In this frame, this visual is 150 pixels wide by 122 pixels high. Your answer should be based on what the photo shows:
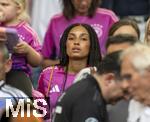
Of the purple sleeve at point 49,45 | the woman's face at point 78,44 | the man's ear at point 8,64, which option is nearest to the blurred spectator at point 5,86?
the man's ear at point 8,64

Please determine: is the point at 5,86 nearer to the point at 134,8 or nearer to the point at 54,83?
the point at 54,83

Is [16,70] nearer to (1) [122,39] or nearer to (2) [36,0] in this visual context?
(1) [122,39]

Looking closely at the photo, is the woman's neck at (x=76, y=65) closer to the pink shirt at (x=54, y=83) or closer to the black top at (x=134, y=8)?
the pink shirt at (x=54, y=83)

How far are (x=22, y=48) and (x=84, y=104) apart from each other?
1.15 m

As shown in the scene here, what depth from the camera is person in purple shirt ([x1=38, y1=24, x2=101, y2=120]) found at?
5918 millimetres

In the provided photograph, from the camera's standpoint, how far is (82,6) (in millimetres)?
6656

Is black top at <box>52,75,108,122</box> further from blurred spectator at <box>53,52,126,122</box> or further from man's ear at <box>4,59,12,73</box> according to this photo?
man's ear at <box>4,59,12,73</box>

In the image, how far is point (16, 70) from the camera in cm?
566

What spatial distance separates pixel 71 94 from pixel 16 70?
3.60 ft

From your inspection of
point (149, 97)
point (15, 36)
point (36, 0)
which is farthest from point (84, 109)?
point (36, 0)

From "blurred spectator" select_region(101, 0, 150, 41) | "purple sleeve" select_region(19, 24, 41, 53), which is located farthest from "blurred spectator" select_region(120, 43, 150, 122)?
"blurred spectator" select_region(101, 0, 150, 41)

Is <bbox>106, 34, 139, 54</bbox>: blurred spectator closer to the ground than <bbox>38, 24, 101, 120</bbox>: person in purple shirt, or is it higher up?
higher up

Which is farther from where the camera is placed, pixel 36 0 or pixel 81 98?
pixel 36 0

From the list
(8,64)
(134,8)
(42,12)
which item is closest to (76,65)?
(8,64)
